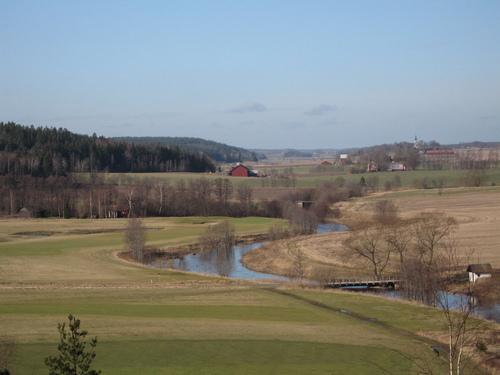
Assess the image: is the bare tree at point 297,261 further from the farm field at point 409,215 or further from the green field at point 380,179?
the green field at point 380,179

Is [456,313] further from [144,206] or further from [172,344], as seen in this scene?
[144,206]

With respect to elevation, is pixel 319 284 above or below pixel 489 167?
below

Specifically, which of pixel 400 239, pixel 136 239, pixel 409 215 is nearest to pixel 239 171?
pixel 409 215

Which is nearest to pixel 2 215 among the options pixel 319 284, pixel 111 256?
pixel 111 256

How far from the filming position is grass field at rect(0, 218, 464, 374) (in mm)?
27781

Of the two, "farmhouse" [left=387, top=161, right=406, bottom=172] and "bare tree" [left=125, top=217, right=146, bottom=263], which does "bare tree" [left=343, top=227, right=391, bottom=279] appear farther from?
"farmhouse" [left=387, top=161, right=406, bottom=172]

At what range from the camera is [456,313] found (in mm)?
38500

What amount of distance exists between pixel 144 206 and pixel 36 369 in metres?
88.6

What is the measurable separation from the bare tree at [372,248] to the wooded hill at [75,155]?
77.7 meters

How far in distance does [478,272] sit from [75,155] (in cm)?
11806

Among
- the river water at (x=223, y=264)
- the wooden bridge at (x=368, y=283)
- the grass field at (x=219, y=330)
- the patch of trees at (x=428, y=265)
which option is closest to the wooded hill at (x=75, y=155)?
the river water at (x=223, y=264)

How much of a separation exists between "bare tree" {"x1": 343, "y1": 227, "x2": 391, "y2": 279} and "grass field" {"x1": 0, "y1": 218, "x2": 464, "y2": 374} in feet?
42.9

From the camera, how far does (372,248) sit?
61812mm

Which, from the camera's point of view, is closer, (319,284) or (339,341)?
(339,341)
